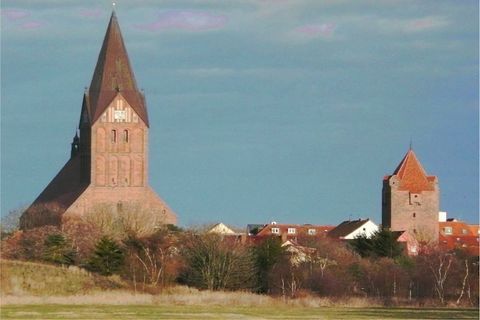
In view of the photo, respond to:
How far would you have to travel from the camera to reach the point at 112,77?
144000 mm

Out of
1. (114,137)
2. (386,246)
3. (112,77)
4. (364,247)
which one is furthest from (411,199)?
(386,246)

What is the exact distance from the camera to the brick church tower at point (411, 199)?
15888 cm

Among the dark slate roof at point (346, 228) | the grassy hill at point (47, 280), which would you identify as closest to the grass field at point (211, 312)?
the grassy hill at point (47, 280)

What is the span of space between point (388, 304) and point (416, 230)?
3171 inches

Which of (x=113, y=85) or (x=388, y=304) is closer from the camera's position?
(x=388, y=304)

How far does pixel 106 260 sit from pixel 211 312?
81.9 ft

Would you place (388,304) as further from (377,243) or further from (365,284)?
(377,243)

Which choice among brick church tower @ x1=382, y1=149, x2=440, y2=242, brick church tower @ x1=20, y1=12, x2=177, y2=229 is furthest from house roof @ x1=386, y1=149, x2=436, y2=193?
brick church tower @ x1=20, y1=12, x2=177, y2=229

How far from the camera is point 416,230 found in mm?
157250

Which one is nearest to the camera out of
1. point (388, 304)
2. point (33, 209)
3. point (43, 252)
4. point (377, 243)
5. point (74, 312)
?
point (74, 312)

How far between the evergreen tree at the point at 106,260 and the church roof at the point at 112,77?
55064 millimetres

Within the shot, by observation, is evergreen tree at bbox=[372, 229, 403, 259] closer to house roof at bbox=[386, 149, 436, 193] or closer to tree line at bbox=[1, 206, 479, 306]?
tree line at bbox=[1, 206, 479, 306]

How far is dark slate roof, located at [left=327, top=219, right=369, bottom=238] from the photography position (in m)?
151

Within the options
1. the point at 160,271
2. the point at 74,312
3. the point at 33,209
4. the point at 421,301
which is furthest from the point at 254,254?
the point at 33,209
